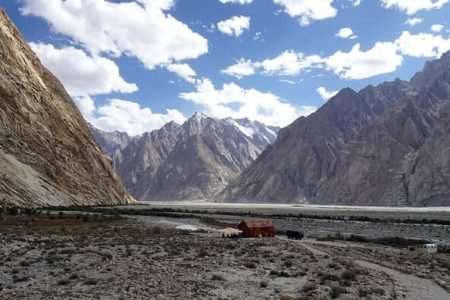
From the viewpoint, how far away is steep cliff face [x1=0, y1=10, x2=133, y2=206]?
8375 cm

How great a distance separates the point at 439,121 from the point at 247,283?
167m

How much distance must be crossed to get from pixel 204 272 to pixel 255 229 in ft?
71.4

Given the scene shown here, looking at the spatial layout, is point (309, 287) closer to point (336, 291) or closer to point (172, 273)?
point (336, 291)

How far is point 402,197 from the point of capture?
166 m

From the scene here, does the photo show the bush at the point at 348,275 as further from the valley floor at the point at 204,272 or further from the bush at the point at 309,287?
the bush at the point at 309,287

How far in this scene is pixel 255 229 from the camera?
1693 inches

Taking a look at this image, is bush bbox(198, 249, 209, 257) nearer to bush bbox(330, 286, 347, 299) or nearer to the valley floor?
the valley floor

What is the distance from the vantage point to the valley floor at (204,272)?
1744 cm

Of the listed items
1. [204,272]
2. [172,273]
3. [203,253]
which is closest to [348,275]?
[204,272]

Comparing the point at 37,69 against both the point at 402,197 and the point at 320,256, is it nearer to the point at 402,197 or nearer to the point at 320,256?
the point at 320,256

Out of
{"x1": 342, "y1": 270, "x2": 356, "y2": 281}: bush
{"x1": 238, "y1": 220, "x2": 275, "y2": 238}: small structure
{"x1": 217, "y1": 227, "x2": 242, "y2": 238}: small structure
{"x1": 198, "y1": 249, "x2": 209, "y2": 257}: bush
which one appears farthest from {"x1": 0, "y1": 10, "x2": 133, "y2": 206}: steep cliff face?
{"x1": 342, "y1": 270, "x2": 356, "y2": 281}: bush

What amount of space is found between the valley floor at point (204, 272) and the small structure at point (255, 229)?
10743 millimetres

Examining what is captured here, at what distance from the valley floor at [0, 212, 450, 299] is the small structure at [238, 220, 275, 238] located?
1074 centimetres

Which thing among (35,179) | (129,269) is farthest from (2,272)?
(35,179)
